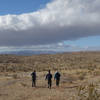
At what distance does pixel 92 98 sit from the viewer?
11320mm

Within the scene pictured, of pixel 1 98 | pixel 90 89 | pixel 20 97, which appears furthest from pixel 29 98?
pixel 90 89

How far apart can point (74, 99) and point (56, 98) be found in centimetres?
367

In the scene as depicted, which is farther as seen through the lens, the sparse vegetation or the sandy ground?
the sandy ground

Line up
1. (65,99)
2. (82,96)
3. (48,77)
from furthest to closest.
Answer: (48,77) < (65,99) < (82,96)

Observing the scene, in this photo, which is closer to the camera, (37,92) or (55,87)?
(37,92)

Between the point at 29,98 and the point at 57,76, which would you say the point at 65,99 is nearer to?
the point at 29,98

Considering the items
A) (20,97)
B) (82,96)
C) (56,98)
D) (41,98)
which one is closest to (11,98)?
(20,97)

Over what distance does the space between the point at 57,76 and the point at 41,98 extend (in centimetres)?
641

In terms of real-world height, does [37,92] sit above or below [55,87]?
above

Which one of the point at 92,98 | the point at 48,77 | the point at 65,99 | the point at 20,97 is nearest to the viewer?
the point at 92,98

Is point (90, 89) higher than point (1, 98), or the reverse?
point (90, 89)

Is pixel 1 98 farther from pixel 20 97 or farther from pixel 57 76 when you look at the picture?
pixel 57 76

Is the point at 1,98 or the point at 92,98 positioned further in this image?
the point at 1,98

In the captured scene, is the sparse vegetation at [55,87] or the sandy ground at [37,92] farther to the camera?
the sandy ground at [37,92]
